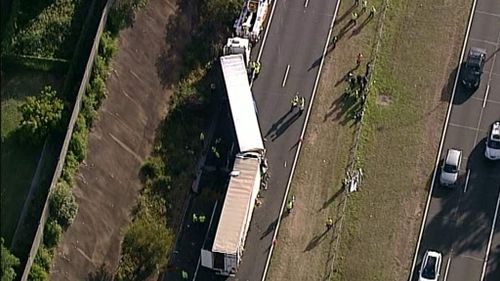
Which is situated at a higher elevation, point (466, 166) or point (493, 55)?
point (493, 55)

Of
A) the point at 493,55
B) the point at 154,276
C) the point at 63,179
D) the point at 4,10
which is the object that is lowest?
the point at 154,276

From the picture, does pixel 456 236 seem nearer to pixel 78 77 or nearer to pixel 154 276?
pixel 154 276

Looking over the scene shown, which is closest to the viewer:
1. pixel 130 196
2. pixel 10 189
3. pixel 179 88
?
pixel 10 189

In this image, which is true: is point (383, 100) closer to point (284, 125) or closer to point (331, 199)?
point (284, 125)

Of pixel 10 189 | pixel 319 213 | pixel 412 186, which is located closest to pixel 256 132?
pixel 319 213

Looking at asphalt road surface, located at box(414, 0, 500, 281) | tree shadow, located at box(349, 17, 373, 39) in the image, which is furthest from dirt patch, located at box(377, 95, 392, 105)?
tree shadow, located at box(349, 17, 373, 39)

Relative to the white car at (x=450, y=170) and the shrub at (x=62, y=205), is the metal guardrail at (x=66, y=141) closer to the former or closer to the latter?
the shrub at (x=62, y=205)
